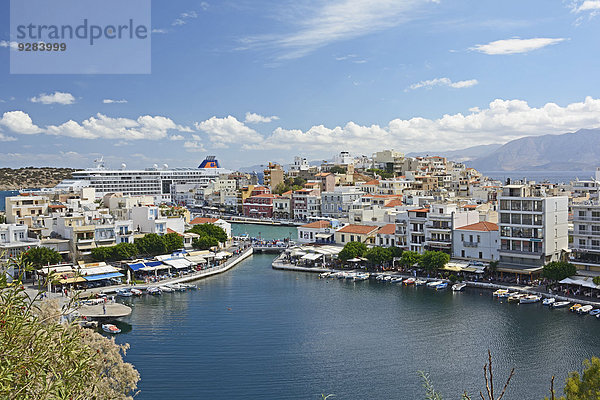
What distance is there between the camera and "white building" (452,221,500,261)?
32.5 m

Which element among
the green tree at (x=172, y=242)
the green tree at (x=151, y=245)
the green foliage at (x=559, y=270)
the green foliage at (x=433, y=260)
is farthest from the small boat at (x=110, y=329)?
the green foliage at (x=559, y=270)

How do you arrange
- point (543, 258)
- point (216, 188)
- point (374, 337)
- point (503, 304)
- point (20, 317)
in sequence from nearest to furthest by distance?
1. point (20, 317)
2. point (374, 337)
3. point (503, 304)
4. point (543, 258)
5. point (216, 188)

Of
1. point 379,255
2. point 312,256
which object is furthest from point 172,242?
point 379,255

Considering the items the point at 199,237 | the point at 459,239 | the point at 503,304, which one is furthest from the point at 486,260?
the point at 199,237

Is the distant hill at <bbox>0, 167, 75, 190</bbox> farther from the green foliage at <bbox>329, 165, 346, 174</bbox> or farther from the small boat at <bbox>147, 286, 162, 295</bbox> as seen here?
the small boat at <bbox>147, 286, 162, 295</bbox>

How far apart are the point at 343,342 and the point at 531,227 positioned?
14.7 metres

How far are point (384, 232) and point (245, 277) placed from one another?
1021 centimetres

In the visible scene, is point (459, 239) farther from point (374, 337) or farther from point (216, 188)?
point (216, 188)

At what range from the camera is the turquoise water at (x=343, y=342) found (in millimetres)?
17781

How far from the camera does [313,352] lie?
68.1 feet

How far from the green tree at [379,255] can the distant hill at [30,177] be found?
135873 mm

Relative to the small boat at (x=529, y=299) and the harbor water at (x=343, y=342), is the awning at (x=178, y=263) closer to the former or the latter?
the harbor water at (x=343, y=342)

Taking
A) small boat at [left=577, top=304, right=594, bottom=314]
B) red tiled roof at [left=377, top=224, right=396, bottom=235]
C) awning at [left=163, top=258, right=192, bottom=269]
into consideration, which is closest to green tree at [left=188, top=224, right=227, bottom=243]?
awning at [left=163, top=258, right=192, bottom=269]

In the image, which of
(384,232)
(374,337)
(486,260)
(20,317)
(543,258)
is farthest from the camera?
(384,232)
